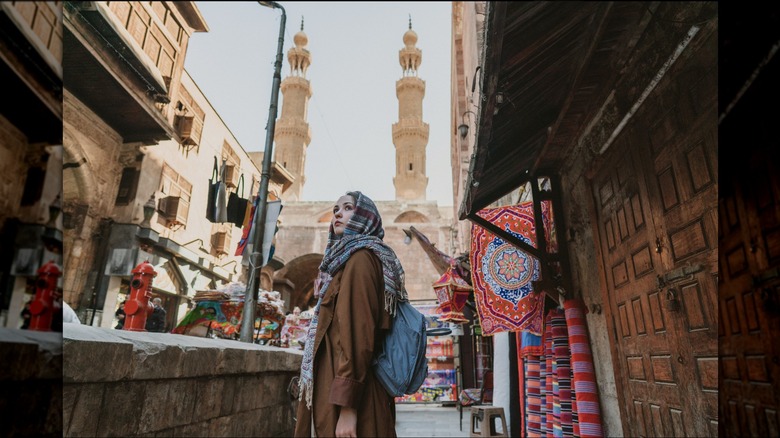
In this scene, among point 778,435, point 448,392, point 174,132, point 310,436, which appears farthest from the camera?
point 448,392

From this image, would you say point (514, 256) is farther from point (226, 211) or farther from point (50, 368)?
point (50, 368)

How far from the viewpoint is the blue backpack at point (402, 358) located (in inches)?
60.7

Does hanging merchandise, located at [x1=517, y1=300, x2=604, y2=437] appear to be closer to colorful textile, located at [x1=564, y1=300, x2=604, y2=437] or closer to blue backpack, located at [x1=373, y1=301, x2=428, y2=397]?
colorful textile, located at [x1=564, y1=300, x2=604, y2=437]

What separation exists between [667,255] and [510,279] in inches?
98.1

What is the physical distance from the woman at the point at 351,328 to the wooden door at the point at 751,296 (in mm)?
1246

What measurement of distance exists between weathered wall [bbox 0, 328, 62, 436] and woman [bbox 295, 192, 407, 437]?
1176 millimetres

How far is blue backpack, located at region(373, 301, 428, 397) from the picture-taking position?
1.54 meters

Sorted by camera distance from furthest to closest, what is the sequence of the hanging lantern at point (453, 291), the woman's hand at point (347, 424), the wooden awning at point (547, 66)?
the hanging lantern at point (453, 291) < the woman's hand at point (347, 424) < the wooden awning at point (547, 66)

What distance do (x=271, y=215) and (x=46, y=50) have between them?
2.55 meters

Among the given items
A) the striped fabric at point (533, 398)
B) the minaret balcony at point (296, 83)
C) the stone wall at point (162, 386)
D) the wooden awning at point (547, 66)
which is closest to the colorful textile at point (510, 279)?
the striped fabric at point (533, 398)

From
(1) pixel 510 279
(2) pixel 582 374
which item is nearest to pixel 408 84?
(2) pixel 582 374

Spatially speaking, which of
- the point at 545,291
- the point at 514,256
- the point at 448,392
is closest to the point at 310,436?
the point at 545,291

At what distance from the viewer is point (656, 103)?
2.39 feet

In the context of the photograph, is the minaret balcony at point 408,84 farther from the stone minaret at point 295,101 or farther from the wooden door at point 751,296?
the wooden door at point 751,296
